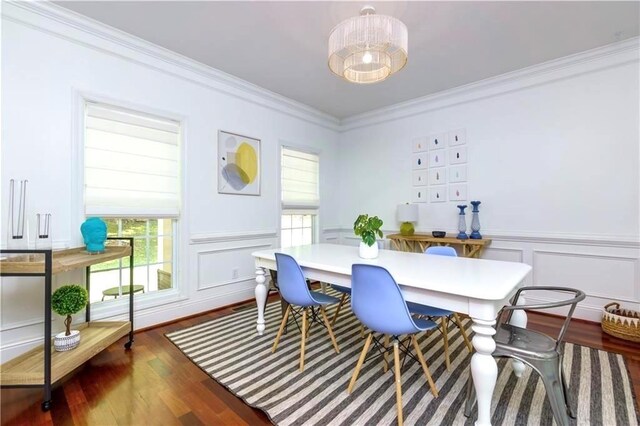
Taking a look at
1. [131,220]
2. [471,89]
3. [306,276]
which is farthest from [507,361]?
[131,220]

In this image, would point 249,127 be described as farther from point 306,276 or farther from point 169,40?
point 306,276

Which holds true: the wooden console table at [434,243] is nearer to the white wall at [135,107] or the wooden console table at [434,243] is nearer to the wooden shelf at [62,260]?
the white wall at [135,107]

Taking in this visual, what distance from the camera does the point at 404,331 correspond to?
1588 millimetres

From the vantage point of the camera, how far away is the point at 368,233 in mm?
2260

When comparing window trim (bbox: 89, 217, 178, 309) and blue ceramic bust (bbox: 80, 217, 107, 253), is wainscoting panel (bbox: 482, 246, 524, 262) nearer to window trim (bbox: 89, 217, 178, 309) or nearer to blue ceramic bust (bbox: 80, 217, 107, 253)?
Result: window trim (bbox: 89, 217, 178, 309)

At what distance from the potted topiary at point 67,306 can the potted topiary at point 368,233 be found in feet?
6.82

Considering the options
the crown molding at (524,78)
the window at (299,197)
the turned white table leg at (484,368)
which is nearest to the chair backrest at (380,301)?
the turned white table leg at (484,368)

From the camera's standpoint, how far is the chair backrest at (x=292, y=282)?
6.83 ft

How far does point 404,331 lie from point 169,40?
126 inches

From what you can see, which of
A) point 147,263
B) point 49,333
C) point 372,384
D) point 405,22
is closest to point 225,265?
point 147,263

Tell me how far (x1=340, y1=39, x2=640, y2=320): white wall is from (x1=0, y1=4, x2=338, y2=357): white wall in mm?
2459

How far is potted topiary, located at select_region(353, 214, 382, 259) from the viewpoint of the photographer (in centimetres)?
226

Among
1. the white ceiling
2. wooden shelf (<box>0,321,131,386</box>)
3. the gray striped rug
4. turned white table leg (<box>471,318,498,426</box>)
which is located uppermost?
the white ceiling

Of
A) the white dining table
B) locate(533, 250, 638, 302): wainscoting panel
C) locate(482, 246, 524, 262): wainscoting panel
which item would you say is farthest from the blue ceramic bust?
locate(533, 250, 638, 302): wainscoting panel
